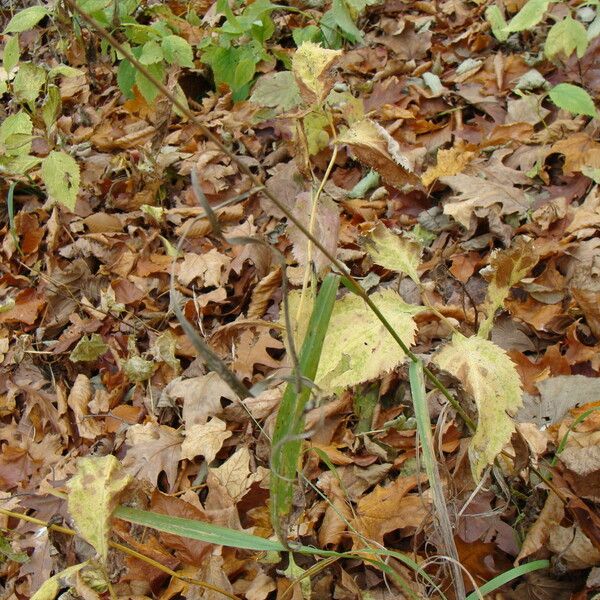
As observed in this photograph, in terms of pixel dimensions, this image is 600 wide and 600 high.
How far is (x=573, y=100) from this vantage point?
72.6 inches

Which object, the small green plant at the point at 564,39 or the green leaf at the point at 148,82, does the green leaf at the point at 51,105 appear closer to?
the green leaf at the point at 148,82

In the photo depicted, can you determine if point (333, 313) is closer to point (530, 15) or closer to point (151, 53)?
point (530, 15)

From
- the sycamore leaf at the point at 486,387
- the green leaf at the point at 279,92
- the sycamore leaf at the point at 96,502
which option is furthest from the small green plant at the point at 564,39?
the sycamore leaf at the point at 96,502

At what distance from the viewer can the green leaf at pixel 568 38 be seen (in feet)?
6.38

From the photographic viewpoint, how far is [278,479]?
1010mm

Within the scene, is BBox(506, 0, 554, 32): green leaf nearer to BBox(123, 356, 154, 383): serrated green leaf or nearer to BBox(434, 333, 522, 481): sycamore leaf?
BBox(434, 333, 522, 481): sycamore leaf

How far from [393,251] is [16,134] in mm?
1601

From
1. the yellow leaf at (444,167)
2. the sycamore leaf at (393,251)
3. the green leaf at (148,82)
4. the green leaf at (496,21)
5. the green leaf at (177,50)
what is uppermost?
the green leaf at (177,50)

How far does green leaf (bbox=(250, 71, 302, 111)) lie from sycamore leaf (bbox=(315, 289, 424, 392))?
1.13 meters

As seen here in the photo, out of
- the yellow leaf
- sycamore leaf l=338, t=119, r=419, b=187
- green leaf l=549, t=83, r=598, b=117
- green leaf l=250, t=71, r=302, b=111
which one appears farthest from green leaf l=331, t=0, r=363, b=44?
sycamore leaf l=338, t=119, r=419, b=187

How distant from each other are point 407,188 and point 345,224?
25cm

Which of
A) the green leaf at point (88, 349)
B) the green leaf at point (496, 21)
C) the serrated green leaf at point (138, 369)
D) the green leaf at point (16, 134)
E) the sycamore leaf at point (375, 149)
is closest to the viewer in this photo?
the sycamore leaf at point (375, 149)

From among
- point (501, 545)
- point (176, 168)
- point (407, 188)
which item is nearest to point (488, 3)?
point (407, 188)

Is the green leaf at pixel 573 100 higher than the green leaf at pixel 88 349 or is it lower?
higher
